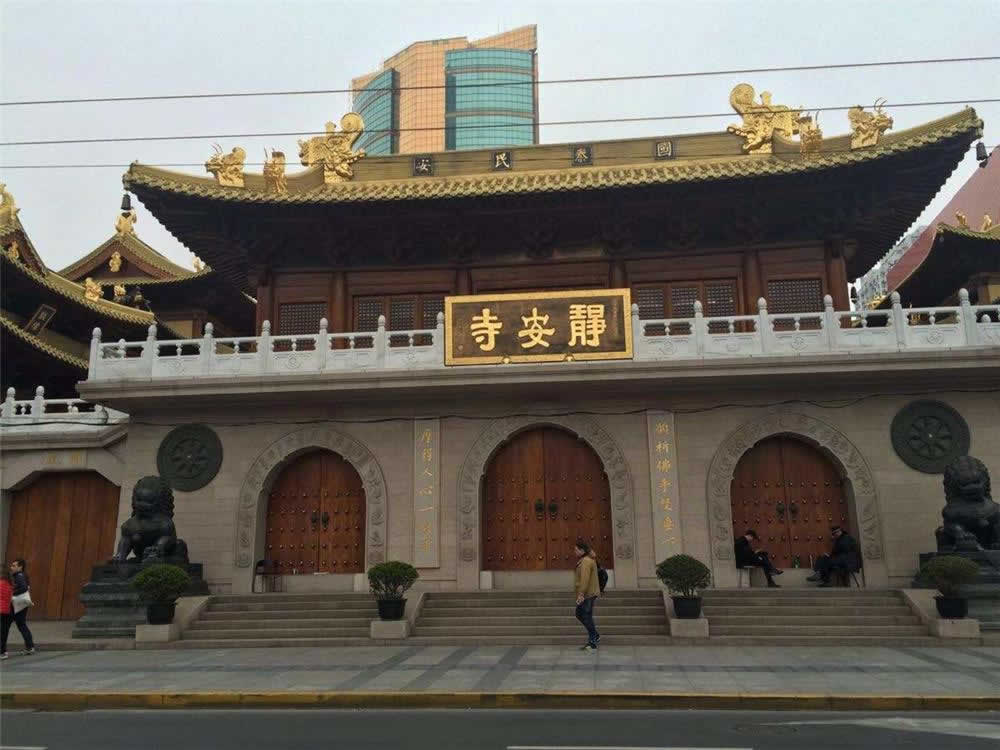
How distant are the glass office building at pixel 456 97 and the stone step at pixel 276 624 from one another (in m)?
82.8

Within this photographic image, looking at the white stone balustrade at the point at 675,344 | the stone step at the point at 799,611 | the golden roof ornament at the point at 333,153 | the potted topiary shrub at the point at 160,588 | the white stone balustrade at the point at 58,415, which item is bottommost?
the stone step at the point at 799,611

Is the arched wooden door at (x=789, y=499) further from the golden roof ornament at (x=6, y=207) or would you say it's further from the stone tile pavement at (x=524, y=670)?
the golden roof ornament at (x=6, y=207)

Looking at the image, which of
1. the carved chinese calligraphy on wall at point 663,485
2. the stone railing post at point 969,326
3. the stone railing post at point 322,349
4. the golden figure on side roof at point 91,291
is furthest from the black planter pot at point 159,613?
the stone railing post at point 969,326

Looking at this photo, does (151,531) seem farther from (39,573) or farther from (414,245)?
(414,245)

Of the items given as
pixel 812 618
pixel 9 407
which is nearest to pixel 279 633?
pixel 812 618

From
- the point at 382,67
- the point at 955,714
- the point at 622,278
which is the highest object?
the point at 382,67

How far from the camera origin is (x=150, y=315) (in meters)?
23.4

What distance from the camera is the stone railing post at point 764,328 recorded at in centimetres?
1448

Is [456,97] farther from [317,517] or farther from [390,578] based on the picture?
[390,578]

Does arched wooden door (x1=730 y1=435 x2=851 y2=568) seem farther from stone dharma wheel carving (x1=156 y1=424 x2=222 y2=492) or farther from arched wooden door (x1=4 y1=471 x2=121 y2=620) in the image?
arched wooden door (x1=4 y1=471 x2=121 y2=620)

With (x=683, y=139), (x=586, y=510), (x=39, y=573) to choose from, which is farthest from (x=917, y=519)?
(x=39, y=573)

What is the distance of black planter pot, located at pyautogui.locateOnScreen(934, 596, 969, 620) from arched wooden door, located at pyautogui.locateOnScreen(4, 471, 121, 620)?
1479 cm

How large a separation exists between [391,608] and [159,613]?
360 centimetres

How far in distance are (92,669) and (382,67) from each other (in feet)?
341
